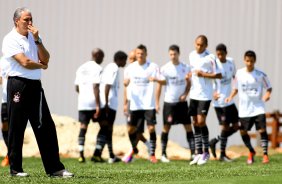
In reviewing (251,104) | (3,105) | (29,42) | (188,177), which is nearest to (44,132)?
(29,42)

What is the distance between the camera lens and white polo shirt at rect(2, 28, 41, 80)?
1227 cm

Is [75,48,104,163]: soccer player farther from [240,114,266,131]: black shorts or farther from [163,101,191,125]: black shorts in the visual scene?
[240,114,266,131]: black shorts

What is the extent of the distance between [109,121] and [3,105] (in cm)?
277

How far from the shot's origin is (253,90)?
19234 millimetres

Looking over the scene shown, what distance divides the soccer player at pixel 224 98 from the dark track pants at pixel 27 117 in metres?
8.17

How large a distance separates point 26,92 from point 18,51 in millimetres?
591

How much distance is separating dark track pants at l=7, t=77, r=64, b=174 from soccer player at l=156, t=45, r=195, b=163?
26.3 ft

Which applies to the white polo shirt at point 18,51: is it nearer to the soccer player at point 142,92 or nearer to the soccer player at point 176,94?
the soccer player at point 142,92

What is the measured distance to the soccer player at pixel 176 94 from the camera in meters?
20.4

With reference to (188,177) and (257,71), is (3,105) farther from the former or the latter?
(188,177)

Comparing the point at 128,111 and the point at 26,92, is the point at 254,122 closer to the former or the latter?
the point at 128,111

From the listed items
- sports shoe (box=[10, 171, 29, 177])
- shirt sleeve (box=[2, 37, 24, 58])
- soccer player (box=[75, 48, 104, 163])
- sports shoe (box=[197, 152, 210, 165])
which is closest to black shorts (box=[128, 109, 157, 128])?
soccer player (box=[75, 48, 104, 163])

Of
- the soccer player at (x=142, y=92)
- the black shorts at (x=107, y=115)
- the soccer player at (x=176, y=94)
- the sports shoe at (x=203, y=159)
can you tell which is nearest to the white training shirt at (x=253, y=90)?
the soccer player at (x=176, y=94)

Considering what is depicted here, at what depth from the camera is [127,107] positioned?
21.0 m
